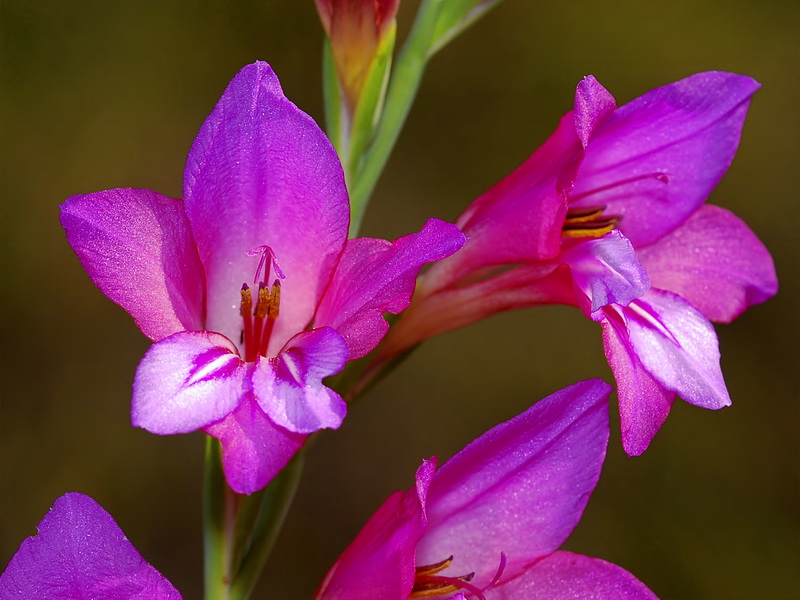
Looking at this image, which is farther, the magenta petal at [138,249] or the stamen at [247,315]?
the stamen at [247,315]

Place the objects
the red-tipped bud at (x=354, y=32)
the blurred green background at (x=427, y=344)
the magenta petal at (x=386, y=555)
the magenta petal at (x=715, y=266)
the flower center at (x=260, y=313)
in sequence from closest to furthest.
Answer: the magenta petal at (x=386, y=555)
the flower center at (x=260, y=313)
the red-tipped bud at (x=354, y=32)
the magenta petal at (x=715, y=266)
the blurred green background at (x=427, y=344)

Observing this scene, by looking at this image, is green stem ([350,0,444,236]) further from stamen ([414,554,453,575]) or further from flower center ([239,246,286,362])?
stamen ([414,554,453,575])

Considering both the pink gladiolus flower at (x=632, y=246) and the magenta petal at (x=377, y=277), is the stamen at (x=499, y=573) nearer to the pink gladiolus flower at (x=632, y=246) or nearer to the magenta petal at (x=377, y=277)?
the pink gladiolus flower at (x=632, y=246)

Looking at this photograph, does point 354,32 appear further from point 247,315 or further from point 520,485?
point 520,485

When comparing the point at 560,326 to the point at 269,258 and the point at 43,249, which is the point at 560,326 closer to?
the point at 43,249

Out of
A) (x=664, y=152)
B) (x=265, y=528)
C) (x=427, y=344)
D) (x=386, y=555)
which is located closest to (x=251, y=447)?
(x=386, y=555)

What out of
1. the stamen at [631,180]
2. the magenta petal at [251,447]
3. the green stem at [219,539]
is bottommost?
the green stem at [219,539]

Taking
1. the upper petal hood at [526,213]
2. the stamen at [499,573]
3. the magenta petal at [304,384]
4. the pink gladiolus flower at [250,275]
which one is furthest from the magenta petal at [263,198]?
the stamen at [499,573]
